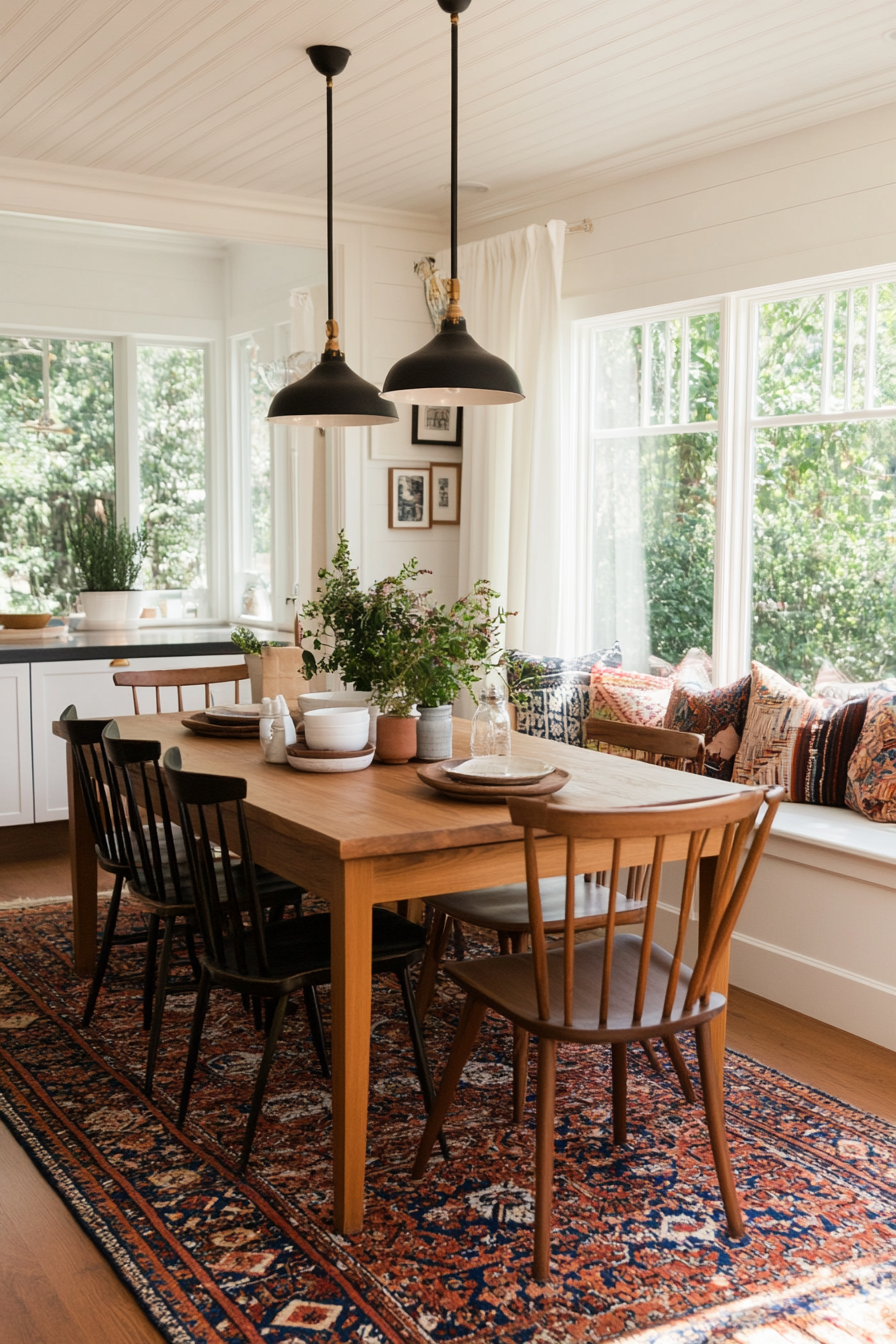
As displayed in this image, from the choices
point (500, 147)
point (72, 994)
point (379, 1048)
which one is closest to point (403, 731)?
point (379, 1048)

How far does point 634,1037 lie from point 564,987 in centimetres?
15

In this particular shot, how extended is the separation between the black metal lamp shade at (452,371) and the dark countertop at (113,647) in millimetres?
2527

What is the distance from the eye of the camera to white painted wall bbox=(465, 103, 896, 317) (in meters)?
3.83

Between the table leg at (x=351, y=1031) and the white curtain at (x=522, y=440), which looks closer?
the table leg at (x=351, y=1031)

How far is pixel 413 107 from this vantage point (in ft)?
13.3

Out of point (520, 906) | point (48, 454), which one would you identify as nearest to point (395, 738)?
point (520, 906)

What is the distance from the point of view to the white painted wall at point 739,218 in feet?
12.6

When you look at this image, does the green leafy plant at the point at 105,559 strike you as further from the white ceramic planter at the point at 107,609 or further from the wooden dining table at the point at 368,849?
the wooden dining table at the point at 368,849

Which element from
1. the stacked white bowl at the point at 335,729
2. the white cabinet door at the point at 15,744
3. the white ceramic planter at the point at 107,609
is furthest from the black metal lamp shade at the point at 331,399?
the white ceramic planter at the point at 107,609

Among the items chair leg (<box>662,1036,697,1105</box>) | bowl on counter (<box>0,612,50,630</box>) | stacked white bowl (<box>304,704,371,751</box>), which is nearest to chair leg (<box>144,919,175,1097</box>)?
stacked white bowl (<box>304,704,371,751</box>)

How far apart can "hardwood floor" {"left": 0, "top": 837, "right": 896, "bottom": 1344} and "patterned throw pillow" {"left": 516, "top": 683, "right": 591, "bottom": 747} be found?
1254 millimetres

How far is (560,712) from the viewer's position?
4.59m

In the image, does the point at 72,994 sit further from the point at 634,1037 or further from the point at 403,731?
the point at 634,1037

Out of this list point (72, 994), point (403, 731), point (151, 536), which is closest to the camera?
point (403, 731)
